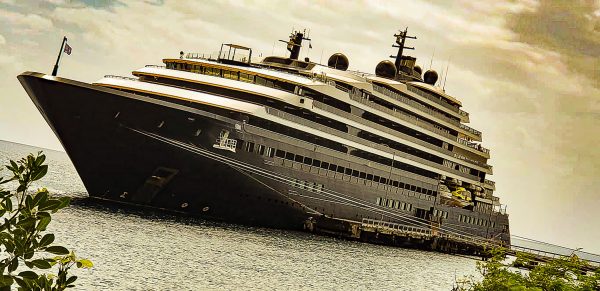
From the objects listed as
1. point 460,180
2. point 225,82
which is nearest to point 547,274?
point 225,82

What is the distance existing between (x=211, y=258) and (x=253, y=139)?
41.5ft

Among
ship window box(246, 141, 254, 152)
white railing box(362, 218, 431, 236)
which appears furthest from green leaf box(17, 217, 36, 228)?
white railing box(362, 218, 431, 236)

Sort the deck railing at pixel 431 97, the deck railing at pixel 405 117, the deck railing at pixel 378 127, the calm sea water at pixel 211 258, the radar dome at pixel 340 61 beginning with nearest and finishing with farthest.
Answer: the calm sea water at pixel 211 258 < the deck railing at pixel 378 127 < the deck railing at pixel 405 117 < the deck railing at pixel 431 97 < the radar dome at pixel 340 61

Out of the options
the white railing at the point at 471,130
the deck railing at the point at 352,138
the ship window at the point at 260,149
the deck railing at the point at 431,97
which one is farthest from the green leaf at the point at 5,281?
the white railing at the point at 471,130

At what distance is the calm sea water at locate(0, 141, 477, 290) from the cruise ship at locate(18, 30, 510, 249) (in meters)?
1.98

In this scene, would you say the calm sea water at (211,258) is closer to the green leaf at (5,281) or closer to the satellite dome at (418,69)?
the green leaf at (5,281)

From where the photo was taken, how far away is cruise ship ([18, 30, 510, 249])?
4069 centimetres

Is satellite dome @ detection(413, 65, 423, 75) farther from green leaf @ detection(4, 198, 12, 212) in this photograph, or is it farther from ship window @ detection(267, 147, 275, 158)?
green leaf @ detection(4, 198, 12, 212)

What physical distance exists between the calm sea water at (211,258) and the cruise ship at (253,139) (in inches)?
78.1

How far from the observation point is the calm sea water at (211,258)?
92.5 ft

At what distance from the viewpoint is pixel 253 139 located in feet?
145

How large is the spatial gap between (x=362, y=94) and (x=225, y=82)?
1405 centimetres

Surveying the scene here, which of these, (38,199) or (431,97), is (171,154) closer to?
(431,97)

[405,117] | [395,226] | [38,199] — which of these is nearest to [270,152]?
[405,117]
